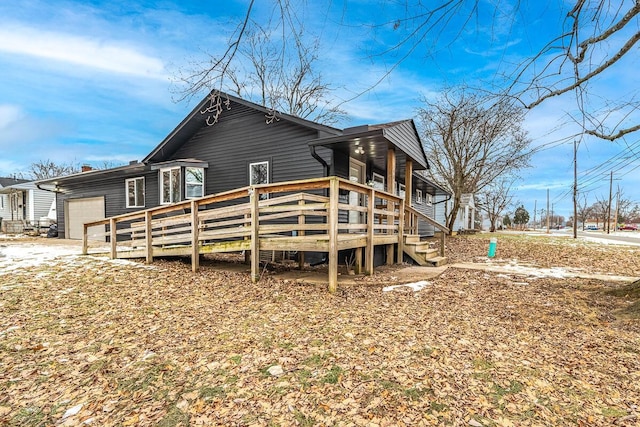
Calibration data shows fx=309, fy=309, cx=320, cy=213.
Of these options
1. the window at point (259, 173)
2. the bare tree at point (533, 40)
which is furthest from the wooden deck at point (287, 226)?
the bare tree at point (533, 40)

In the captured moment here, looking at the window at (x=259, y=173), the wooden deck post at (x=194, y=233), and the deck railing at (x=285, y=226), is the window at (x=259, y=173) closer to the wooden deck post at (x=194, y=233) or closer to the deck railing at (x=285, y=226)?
the deck railing at (x=285, y=226)

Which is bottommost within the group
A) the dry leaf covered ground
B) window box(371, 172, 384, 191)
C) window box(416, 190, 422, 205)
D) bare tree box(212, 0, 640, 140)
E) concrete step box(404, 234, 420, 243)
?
the dry leaf covered ground

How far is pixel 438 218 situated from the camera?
25.0 meters

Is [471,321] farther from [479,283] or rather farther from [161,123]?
[161,123]

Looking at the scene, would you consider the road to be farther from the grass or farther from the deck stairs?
the grass

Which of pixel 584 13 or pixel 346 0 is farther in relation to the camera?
pixel 584 13

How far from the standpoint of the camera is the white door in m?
10.1

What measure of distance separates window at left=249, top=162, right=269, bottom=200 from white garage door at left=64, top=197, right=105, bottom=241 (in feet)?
31.7

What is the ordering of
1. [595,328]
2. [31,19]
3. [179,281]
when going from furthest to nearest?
1. [179,281]
2. [31,19]
3. [595,328]

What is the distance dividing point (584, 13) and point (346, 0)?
2.53m

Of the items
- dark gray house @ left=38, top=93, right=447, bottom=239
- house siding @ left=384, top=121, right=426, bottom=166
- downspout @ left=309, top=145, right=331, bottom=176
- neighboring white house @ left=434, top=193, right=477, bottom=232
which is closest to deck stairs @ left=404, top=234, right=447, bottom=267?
dark gray house @ left=38, top=93, right=447, bottom=239

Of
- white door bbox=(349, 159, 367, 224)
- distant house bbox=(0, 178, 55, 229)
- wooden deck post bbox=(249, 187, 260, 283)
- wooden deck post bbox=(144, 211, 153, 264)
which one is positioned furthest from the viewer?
distant house bbox=(0, 178, 55, 229)

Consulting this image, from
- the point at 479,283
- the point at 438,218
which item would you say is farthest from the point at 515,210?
the point at 479,283

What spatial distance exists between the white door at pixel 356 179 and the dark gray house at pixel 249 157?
4 centimetres
